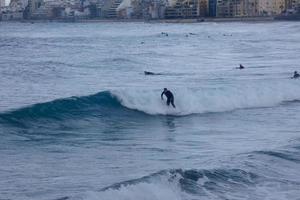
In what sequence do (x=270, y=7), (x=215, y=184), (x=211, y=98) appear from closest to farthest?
(x=215, y=184), (x=211, y=98), (x=270, y=7)

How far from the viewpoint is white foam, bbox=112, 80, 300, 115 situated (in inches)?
819

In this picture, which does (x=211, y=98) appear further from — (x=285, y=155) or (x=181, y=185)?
(x=181, y=185)

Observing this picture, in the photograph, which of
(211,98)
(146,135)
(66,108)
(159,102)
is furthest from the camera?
(211,98)

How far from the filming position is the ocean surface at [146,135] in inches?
409

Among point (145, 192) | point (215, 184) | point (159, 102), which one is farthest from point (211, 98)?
point (145, 192)

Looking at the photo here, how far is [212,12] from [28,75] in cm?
11466

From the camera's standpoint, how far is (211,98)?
73.7 ft

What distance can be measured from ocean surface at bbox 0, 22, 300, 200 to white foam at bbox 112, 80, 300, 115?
34mm

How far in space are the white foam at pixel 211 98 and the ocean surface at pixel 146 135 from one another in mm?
34

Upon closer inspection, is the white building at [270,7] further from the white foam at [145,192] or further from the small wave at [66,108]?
the white foam at [145,192]

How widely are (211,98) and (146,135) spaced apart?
6.87m

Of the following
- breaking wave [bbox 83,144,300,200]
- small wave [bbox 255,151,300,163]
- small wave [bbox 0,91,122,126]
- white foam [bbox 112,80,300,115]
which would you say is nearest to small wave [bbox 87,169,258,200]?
breaking wave [bbox 83,144,300,200]

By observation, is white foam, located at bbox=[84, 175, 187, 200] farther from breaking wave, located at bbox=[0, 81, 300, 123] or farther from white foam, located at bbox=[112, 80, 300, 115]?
white foam, located at bbox=[112, 80, 300, 115]

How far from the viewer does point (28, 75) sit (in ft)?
89.8
